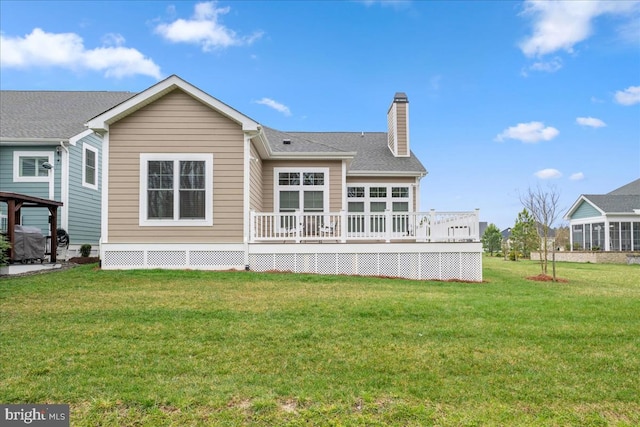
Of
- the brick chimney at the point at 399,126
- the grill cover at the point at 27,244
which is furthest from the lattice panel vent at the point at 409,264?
the grill cover at the point at 27,244

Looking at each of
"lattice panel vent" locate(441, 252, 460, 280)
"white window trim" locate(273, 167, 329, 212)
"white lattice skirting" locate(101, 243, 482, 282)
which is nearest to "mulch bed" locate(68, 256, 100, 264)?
"white lattice skirting" locate(101, 243, 482, 282)

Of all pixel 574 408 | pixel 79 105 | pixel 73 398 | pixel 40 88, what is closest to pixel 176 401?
pixel 73 398

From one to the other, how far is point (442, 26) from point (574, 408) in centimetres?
1434

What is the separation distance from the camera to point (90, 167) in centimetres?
1551

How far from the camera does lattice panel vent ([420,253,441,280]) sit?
10.5 m

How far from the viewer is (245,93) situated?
1784cm

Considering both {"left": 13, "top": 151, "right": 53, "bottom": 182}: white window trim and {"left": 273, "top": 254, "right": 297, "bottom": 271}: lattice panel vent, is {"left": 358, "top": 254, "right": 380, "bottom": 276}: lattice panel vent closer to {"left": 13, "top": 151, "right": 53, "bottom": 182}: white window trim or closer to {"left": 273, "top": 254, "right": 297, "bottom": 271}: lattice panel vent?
{"left": 273, "top": 254, "right": 297, "bottom": 271}: lattice panel vent

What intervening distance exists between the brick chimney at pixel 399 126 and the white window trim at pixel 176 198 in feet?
31.1

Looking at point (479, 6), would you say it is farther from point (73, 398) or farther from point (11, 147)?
point (11, 147)

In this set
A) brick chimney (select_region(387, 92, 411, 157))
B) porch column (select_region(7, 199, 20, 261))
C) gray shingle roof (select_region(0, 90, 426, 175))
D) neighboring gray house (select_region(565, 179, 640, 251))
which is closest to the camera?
porch column (select_region(7, 199, 20, 261))

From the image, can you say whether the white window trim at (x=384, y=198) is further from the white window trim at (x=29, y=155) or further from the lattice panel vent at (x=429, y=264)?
the white window trim at (x=29, y=155)

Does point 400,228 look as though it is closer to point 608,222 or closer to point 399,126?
point 399,126

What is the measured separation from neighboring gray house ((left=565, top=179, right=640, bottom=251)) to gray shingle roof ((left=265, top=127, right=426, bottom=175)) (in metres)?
16.0

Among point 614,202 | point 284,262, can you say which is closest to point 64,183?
point 284,262
